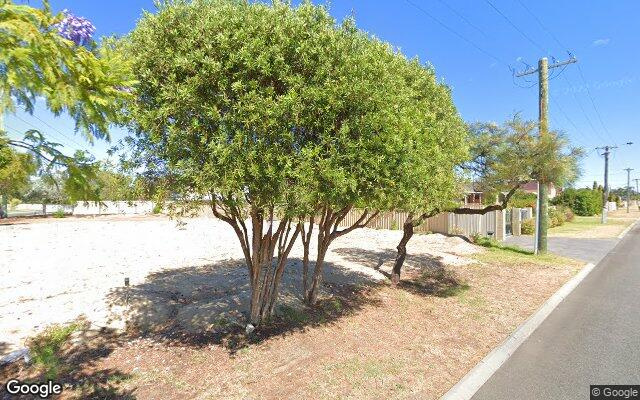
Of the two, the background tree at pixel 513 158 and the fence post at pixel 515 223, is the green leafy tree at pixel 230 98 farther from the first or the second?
the fence post at pixel 515 223

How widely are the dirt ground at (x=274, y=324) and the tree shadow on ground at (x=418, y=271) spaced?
8cm

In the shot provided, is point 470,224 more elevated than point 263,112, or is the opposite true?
point 263,112

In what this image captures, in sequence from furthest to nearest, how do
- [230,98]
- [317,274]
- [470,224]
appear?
[470,224] → [317,274] → [230,98]

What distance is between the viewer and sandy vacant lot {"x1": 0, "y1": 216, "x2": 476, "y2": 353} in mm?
6598

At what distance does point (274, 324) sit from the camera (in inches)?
259

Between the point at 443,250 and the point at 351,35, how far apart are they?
41.8 feet

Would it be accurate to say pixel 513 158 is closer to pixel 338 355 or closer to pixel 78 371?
pixel 338 355

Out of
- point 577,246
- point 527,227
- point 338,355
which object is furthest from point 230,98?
point 527,227

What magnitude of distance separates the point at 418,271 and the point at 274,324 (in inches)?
261

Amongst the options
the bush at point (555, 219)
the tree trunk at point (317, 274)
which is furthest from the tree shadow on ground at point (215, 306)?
the bush at point (555, 219)

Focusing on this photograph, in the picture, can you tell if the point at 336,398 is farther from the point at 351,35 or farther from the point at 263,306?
the point at 351,35

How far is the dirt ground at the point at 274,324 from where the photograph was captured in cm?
465

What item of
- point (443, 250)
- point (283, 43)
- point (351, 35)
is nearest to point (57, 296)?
point (283, 43)

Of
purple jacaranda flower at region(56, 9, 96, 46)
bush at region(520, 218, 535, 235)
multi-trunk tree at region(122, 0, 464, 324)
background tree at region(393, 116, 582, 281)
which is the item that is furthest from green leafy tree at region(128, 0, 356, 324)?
bush at region(520, 218, 535, 235)
